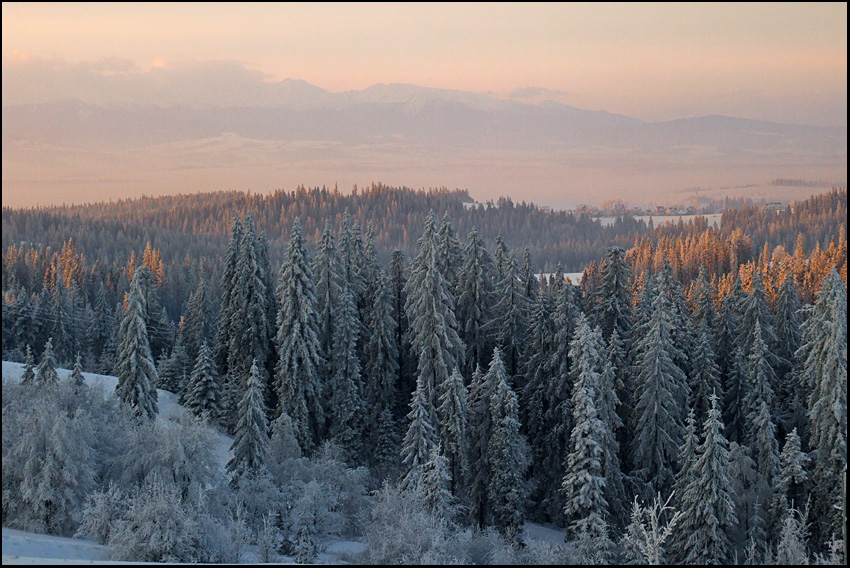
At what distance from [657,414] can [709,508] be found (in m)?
11.0

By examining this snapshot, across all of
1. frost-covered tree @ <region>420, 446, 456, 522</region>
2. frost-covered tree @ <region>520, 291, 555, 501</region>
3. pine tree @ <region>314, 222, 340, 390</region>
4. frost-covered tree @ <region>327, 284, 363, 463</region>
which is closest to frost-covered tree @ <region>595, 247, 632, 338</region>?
frost-covered tree @ <region>520, 291, 555, 501</region>

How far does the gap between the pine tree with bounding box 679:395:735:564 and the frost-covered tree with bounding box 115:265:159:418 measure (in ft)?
97.0

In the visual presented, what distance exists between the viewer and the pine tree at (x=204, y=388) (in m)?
47.1

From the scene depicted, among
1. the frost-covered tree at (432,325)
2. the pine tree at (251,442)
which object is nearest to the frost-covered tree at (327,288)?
the frost-covered tree at (432,325)

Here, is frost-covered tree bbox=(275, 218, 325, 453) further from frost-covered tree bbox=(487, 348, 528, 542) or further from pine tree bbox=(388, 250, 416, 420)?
frost-covered tree bbox=(487, 348, 528, 542)

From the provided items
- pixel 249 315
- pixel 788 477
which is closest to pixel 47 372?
pixel 249 315

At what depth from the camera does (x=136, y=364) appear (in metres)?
43.2

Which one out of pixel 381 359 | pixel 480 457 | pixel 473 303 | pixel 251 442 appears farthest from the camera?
pixel 473 303

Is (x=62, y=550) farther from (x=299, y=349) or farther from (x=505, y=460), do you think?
(x=299, y=349)

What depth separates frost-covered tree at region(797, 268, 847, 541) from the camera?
33875mm

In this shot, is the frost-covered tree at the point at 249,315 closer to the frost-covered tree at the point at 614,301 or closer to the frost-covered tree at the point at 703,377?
the frost-covered tree at the point at 614,301

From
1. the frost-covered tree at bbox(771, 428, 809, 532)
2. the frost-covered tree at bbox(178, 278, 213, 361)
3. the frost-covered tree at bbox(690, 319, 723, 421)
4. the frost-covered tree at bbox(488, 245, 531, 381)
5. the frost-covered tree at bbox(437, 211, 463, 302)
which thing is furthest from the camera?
the frost-covered tree at bbox(178, 278, 213, 361)

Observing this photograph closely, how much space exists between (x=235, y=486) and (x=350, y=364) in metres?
16.0

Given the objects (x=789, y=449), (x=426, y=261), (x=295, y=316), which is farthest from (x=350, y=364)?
(x=789, y=449)
